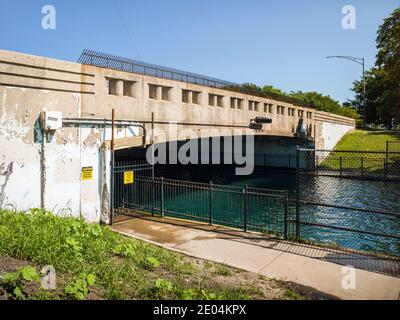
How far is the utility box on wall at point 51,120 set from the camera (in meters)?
10.2

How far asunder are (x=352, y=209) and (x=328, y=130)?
3532cm

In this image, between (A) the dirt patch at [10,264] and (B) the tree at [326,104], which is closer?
(A) the dirt patch at [10,264]

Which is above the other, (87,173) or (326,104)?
(326,104)

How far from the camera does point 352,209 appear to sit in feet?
29.2

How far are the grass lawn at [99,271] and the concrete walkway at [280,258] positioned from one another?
636 mm

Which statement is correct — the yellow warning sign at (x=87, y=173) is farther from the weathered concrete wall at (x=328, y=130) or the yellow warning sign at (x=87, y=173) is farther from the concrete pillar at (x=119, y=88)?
the weathered concrete wall at (x=328, y=130)

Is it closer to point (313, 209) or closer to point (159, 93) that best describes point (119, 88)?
point (159, 93)

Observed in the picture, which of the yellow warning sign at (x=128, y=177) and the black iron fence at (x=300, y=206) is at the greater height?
the yellow warning sign at (x=128, y=177)

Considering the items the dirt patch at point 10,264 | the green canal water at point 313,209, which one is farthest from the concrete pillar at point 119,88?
the dirt patch at point 10,264

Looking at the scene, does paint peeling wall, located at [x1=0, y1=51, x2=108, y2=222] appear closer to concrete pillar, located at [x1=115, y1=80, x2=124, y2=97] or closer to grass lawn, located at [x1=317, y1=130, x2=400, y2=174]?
concrete pillar, located at [x1=115, y1=80, x2=124, y2=97]

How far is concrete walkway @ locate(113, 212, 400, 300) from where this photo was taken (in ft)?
23.0

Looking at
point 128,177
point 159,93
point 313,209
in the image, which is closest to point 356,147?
point 313,209
